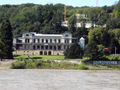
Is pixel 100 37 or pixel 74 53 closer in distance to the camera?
pixel 74 53

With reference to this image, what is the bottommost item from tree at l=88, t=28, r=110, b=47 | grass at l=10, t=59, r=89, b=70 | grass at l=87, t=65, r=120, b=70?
grass at l=87, t=65, r=120, b=70

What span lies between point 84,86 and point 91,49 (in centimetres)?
2630

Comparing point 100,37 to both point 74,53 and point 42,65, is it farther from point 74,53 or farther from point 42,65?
point 42,65

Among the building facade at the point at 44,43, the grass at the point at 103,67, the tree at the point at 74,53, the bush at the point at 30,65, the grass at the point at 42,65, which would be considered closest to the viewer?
the grass at the point at 42,65

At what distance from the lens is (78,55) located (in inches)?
2734

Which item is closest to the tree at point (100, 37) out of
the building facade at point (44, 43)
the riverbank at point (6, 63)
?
the building facade at point (44, 43)

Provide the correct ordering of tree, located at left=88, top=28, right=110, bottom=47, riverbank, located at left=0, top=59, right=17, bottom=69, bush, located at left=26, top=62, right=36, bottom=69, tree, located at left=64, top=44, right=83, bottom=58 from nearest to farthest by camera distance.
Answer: bush, located at left=26, top=62, right=36, bottom=69
riverbank, located at left=0, top=59, right=17, bottom=69
tree, located at left=64, top=44, right=83, bottom=58
tree, located at left=88, top=28, right=110, bottom=47

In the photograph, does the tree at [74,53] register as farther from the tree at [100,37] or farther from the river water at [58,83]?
the river water at [58,83]

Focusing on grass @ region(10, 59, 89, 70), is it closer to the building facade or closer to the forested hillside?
the building facade

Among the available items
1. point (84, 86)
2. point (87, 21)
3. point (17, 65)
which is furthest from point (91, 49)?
point (87, 21)

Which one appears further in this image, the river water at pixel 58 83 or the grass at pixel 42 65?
the grass at pixel 42 65

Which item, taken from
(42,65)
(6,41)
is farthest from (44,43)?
(42,65)

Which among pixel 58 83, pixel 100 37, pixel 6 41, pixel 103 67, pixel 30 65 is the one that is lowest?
pixel 103 67

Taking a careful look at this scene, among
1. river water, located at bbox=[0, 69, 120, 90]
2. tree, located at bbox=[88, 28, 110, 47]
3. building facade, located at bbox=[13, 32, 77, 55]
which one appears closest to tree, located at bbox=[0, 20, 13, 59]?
building facade, located at bbox=[13, 32, 77, 55]
